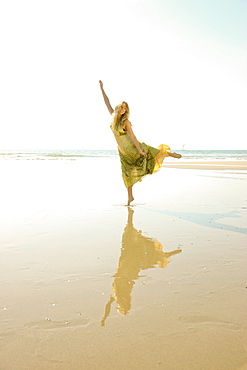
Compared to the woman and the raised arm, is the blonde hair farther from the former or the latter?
the raised arm

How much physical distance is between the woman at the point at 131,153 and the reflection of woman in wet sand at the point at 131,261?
2548 millimetres

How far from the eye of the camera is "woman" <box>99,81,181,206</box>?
688 centimetres

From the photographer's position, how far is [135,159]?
7.30 m

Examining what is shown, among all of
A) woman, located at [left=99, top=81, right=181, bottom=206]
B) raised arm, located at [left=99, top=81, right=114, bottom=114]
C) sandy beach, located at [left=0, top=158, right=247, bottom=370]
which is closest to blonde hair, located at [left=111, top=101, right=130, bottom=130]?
woman, located at [left=99, top=81, right=181, bottom=206]

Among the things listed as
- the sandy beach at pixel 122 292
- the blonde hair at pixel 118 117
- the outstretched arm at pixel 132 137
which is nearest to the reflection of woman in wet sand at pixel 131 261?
the sandy beach at pixel 122 292

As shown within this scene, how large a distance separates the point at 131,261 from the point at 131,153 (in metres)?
4.07

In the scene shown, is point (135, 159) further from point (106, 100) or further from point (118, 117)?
point (106, 100)

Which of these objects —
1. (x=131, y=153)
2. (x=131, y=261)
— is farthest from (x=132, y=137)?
(x=131, y=261)

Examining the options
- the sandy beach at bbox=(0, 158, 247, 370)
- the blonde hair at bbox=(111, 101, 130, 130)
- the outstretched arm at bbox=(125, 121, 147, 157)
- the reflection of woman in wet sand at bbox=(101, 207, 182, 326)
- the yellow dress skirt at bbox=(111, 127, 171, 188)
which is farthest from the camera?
the yellow dress skirt at bbox=(111, 127, 171, 188)

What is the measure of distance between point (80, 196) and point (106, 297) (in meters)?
5.21

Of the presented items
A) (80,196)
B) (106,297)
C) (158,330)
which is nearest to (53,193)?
(80,196)

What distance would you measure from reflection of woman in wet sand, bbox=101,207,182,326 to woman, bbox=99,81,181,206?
8.36 feet

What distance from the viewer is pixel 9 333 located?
2.01 meters

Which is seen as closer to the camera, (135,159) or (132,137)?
(132,137)
